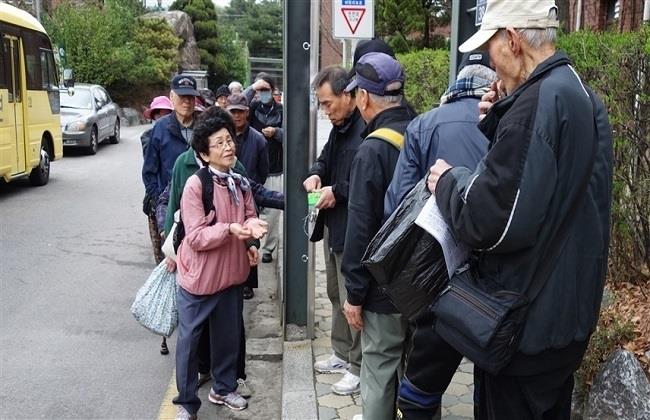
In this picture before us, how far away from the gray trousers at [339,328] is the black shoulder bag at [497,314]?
1956 millimetres

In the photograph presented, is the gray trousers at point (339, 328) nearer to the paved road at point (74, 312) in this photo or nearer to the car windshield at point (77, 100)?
the paved road at point (74, 312)

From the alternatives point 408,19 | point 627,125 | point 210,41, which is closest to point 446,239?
point 627,125

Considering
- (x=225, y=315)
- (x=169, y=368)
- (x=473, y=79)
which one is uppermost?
(x=473, y=79)

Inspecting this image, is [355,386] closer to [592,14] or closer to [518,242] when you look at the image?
[518,242]

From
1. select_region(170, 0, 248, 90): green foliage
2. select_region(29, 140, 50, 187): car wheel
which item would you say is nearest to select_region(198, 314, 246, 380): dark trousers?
select_region(29, 140, 50, 187): car wheel

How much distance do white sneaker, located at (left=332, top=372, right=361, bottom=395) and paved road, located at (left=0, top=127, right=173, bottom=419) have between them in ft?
3.87

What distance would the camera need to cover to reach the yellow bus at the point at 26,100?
11359 millimetres

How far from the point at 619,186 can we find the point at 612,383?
1424 millimetres

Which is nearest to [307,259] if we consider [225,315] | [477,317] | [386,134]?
[225,315]

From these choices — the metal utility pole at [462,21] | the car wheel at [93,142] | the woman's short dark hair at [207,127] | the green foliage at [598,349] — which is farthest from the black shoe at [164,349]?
the car wheel at [93,142]

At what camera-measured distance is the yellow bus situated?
1136 cm

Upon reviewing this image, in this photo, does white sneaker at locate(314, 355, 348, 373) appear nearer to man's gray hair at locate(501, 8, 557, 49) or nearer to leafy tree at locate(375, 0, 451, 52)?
man's gray hair at locate(501, 8, 557, 49)

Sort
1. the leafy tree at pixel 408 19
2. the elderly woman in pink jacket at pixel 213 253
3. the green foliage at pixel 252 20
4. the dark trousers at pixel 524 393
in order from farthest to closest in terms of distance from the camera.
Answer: the green foliage at pixel 252 20 → the leafy tree at pixel 408 19 → the elderly woman in pink jacket at pixel 213 253 → the dark trousers at pixel 524 393

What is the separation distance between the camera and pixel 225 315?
409 centimetres
